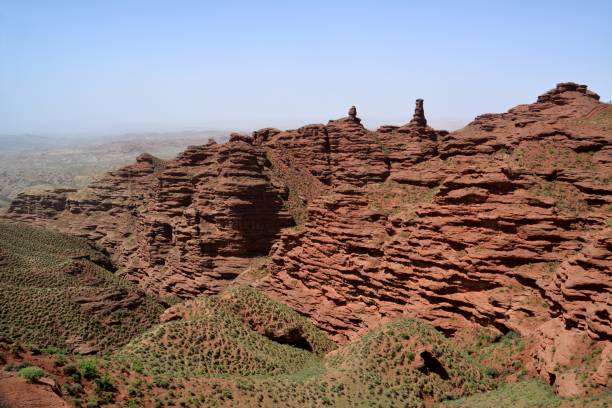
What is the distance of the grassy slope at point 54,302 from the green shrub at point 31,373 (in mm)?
24883

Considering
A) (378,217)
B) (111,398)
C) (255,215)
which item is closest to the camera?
(111,398)

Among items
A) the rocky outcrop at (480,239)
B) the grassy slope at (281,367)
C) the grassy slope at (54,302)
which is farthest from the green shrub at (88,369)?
the rocky outcrop at (480,239)

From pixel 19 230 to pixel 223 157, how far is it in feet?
125

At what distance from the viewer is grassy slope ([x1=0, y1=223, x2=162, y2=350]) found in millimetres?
48875

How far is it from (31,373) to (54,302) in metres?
33.6

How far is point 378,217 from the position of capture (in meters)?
52.7

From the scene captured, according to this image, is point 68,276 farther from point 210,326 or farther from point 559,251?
point 559,251

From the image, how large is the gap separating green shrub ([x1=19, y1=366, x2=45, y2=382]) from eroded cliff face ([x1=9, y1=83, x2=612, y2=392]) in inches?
1169

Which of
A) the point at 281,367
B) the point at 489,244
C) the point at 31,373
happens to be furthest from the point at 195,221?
the point at 31,373

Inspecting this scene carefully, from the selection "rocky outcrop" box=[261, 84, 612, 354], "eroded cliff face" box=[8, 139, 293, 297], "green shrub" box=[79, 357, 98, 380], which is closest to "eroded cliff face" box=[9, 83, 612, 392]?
"rocky outcrop" box=[261, 84, 612, 354]

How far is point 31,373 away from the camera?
23203 mm

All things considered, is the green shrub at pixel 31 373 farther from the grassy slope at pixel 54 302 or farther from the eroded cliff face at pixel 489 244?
the eroded cliff face at pixel 489 244

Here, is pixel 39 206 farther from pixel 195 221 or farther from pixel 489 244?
pixel 489 244

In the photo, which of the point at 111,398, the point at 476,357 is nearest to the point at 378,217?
the point at 476,357
